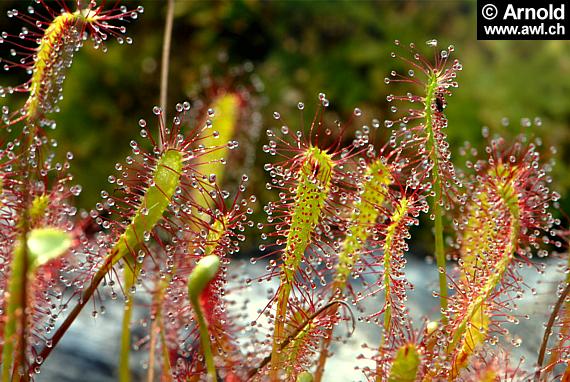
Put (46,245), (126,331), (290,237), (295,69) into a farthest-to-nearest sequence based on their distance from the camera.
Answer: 1. (295,69)
2. (126,331)
3. (290,237)
4. (46,245)

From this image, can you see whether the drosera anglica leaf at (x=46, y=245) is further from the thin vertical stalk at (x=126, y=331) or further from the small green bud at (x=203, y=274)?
the thin vertical stalk at (x=126, y=331)

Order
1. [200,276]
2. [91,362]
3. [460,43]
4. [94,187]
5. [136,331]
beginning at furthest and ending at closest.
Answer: [460,43] → [94,187] → [136,331] → [91,362] → [200,276]

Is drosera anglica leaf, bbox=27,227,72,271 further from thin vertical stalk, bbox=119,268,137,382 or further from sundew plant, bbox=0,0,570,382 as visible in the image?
thin vertical stalk, bbox=119,268,137,382

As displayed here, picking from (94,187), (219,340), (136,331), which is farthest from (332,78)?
(219,340)

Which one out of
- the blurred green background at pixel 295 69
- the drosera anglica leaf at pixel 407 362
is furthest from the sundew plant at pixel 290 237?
the blurred green background at pixel 295 69

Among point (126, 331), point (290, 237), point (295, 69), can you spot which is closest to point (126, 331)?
point (126, 331)

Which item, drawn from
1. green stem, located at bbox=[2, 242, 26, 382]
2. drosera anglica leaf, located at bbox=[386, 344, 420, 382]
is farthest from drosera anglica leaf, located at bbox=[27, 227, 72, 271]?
drosera anglica leaf, located at bbox=[386, 344, 420, 382]

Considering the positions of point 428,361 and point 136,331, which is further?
point 136,331

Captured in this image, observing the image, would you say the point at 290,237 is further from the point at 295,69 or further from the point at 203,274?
the point at 295,69

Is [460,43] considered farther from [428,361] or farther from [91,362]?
[428,361]
